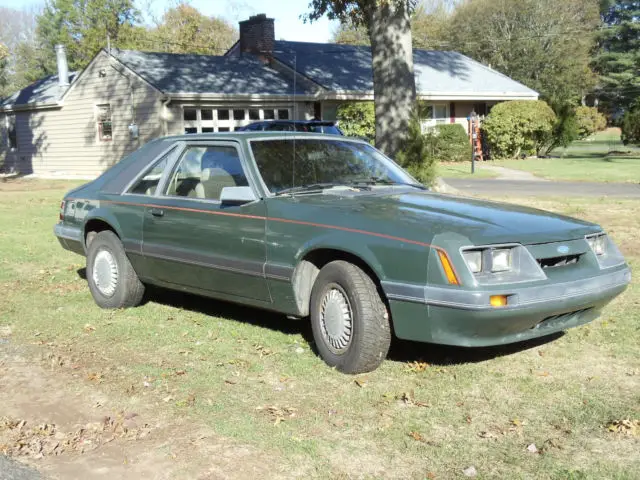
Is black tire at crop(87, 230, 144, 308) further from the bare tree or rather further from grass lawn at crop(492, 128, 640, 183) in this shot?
grass lawn at crop(492, 128, 640, 183)

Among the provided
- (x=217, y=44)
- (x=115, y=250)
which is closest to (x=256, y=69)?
(x=115, y=250)

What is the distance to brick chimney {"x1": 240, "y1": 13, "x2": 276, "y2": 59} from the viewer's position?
29.3 meters

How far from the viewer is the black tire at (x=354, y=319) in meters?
4.71

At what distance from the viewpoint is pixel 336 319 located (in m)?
4.94

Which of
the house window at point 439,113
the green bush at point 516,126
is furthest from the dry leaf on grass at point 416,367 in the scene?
the house window at point 439,113

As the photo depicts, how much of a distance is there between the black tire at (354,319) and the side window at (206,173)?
1170mm

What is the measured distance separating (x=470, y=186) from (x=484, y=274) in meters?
15.1

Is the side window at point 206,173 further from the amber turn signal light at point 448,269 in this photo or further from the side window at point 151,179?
the amber turn signal light at point 448,269

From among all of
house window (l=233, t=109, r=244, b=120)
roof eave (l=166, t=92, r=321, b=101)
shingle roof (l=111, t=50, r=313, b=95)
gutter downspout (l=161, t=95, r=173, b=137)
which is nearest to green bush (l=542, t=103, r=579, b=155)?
roof eave (l=166, t=92, r=321, b=101)

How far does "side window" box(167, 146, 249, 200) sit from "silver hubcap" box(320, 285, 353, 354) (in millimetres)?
1222

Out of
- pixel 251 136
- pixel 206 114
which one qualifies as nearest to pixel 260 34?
pixel 206 114

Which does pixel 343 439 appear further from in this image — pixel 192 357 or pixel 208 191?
pixel 208 191

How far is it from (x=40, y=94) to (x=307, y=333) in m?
28.2

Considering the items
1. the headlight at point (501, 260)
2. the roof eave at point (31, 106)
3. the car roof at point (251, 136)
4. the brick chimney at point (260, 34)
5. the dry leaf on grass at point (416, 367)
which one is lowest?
the dry leaf on grass at point (416, 367)
